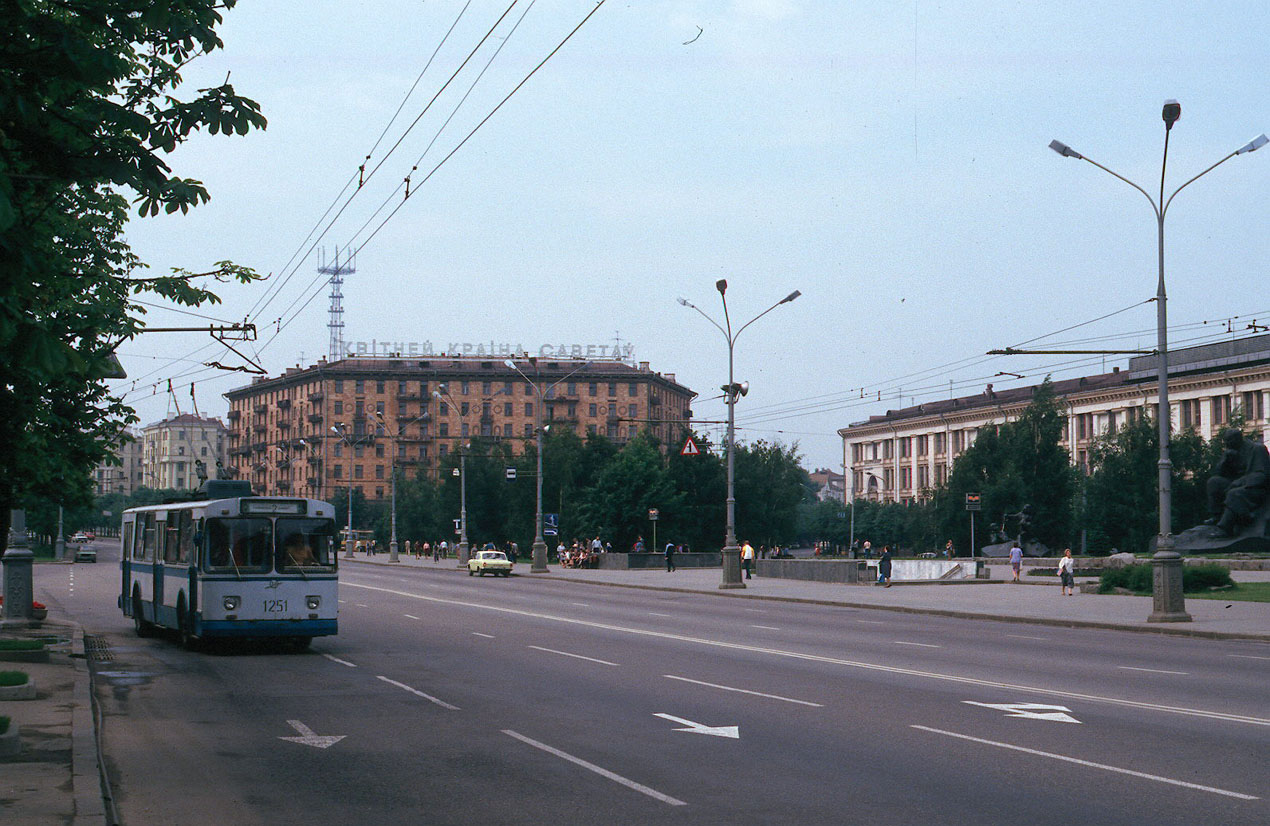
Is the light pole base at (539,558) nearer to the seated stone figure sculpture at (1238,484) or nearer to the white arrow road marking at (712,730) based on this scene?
the seated stone figure sculpture at (1238,484)

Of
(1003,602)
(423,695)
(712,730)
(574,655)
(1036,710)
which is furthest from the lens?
(1003,602)

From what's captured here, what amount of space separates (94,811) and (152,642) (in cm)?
1724

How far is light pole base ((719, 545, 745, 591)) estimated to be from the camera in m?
46.7

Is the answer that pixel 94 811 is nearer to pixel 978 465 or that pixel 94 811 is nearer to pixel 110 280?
pixel 110 280

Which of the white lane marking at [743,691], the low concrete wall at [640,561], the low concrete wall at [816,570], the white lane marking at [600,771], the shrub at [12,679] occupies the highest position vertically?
the shrub at [12,679]

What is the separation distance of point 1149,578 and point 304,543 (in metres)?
27.4

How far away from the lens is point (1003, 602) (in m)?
38.6

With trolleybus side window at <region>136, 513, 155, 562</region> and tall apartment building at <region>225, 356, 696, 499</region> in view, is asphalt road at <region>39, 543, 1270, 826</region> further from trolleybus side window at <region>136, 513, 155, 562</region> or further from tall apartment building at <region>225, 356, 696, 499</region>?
tall apartment building at <region>225, 356, 696, 499</region>

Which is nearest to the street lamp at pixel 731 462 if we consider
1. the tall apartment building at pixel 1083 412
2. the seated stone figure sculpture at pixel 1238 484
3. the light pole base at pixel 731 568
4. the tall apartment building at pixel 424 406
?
the light pole base at pixel 731 568

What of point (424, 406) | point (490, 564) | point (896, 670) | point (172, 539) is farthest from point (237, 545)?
point (424, 406)

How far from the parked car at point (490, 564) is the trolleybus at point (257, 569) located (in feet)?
137

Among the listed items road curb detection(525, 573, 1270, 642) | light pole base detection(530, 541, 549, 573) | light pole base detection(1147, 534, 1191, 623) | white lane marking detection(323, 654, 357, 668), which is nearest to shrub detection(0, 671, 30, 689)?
white lane marking detection(323, 654, 357, 668)

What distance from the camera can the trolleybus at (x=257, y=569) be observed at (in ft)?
69.6

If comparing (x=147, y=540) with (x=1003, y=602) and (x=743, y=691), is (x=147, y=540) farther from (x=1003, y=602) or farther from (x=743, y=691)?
(x=1003, y=602)
